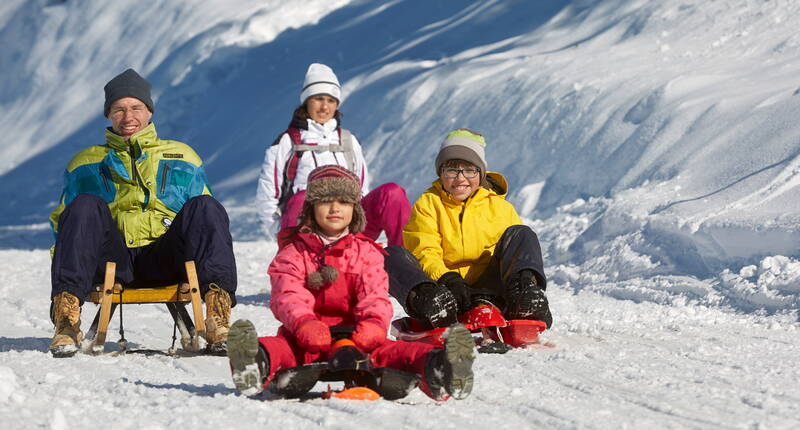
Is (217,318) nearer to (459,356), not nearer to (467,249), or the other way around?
(467,249)

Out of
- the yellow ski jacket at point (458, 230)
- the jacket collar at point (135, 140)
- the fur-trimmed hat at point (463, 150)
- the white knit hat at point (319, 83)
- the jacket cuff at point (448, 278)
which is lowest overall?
the jacket cuff at point (448, 278)

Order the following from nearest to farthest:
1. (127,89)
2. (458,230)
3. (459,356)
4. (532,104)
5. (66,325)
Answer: (459,356) < (66,325) < (458,230) < (127,89) < (532,104)

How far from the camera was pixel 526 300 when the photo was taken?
14.8 ft

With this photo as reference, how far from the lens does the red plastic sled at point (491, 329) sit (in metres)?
4.49

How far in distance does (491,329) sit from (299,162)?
6.96 feet

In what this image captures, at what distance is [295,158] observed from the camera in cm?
633

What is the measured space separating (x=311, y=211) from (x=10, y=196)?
20865mm

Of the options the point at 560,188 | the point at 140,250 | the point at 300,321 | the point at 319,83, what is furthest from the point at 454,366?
the point at 560,188

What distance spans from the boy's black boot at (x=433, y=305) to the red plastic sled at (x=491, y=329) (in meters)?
0.05

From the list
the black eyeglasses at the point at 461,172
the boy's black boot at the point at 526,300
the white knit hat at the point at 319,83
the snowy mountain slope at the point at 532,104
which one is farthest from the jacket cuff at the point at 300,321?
the snowy mountain slope at the point at 532,104

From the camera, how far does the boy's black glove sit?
15.2ft

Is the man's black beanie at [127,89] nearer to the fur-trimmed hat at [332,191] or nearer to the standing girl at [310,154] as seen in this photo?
the standing girl at [310,154]

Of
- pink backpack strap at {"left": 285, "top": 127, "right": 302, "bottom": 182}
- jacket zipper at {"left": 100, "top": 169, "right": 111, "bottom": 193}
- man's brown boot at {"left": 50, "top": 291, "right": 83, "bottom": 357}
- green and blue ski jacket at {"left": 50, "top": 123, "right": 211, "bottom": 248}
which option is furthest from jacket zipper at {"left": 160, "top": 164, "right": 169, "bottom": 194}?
pink backpack strap at {"left": 285, "top": 127, "right": 302, "bottom": 182}

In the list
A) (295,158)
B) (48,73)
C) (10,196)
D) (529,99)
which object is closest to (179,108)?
(10,196)
